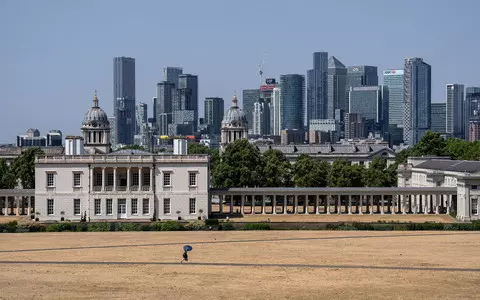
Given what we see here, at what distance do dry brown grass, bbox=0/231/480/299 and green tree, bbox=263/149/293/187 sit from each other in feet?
159

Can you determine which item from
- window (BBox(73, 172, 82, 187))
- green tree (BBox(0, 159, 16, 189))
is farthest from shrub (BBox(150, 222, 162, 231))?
green tree (BBox(0, 159, 16, 189))

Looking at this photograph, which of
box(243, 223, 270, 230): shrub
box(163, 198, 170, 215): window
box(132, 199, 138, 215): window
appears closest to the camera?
box(243, 223, 270, 230): shrub

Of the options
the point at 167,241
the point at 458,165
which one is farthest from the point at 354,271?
the point at 458,165

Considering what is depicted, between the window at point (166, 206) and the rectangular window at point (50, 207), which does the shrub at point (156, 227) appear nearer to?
the window at point (166, 206)

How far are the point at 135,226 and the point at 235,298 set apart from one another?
41356 mm

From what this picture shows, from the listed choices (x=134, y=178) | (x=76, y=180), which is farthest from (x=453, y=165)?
(x=76, y=180)

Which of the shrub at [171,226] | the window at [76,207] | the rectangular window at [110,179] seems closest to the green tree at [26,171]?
the window at [76,207]

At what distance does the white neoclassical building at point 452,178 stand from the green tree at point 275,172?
52.3ft

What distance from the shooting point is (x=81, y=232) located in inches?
3757

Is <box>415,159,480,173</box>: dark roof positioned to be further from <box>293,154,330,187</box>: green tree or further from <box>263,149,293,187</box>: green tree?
<box>263,149,293,187</box>: green tree

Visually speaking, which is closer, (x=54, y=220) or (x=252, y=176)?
(x=54, y=220)

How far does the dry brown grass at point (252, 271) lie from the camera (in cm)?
5875

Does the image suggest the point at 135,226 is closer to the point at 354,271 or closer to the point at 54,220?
the point at 54,220

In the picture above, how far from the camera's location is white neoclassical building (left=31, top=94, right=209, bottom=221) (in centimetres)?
11019
